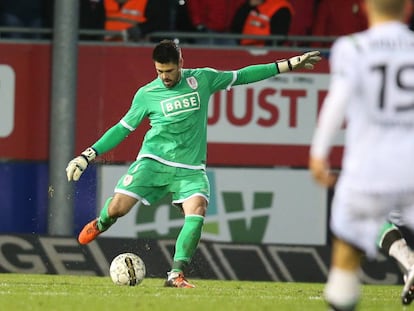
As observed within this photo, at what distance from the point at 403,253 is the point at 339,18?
5.83 meters

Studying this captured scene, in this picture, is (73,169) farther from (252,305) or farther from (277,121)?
(277,121)

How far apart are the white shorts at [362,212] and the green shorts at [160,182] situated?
443 centimetres

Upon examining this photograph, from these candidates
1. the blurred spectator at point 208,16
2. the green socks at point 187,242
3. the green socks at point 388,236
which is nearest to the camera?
the green socks at point 388,236

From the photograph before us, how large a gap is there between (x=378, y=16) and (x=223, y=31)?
8902 mm

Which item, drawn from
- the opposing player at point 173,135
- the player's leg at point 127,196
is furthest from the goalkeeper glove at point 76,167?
the player's leg at point 127,196

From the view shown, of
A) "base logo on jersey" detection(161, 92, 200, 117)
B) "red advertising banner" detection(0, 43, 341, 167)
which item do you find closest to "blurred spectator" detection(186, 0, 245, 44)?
"red advertising banner" detection(0, 43, 341, 167)

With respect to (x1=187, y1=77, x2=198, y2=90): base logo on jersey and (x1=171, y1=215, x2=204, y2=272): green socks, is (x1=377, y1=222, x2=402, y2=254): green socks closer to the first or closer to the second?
(x1=171, y1=215, x2=204, y2=272): green socks

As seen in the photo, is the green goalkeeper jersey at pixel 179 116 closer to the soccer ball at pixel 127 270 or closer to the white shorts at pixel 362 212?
the soccer ball at pixel 127 270

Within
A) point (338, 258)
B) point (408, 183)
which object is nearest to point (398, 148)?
point (408, 183)

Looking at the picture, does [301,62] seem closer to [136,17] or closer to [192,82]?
[192,82]

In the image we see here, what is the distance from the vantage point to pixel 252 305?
389 inches

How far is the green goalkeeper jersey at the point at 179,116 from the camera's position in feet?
39.6

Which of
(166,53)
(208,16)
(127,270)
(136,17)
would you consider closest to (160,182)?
(127,270)

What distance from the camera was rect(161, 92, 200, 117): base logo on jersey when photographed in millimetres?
12062
